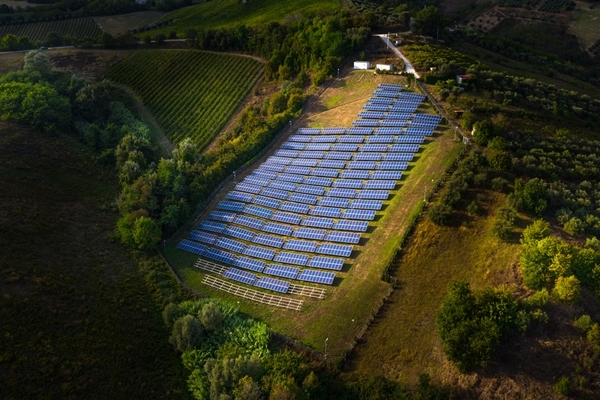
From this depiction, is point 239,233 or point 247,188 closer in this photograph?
point 239,233

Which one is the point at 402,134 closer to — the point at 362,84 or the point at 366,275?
the point at 362,84

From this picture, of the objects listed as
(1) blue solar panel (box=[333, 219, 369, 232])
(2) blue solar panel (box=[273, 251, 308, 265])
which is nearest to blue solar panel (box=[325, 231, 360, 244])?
(1) blue solar panel (box=[333, 219, 369, 232])

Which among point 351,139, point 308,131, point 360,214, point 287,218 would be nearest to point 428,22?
point 351,139

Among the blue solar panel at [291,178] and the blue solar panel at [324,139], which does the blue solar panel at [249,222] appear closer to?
the blue solar panel at [291,178]

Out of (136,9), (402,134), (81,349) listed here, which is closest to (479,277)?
(402,134)

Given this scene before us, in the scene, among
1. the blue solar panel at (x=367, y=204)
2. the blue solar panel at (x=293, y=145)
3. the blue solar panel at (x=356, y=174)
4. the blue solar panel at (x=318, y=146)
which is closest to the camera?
the blue solar panel at (x=367, y=204)

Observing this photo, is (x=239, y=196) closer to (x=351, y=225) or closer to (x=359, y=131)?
(x=351, y=225)

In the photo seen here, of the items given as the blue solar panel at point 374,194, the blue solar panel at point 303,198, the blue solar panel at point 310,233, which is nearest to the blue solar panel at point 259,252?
the blue solar panel at point 310,233
